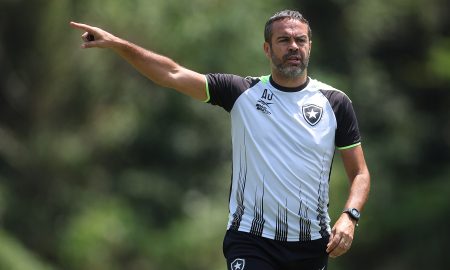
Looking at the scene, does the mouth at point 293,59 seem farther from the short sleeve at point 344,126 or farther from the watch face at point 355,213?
the watch face at point 355,213

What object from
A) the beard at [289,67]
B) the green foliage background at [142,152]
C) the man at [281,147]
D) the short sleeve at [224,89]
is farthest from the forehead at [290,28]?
the green foliage background at [142,152]

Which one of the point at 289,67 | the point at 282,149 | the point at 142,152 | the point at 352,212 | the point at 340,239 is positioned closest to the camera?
the point at 340,239

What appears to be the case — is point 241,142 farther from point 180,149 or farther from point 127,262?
point 180,149

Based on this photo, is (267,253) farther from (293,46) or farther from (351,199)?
(293,46)

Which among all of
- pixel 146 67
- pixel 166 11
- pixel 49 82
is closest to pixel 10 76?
pixel 49 82

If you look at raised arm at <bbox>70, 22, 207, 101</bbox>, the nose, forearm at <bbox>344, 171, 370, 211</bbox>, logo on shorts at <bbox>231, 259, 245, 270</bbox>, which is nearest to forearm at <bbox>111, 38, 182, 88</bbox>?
raised arm at <bbox>70, 22, 207, 101</bbox>

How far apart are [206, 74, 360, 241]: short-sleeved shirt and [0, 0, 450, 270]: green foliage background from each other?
13.0m

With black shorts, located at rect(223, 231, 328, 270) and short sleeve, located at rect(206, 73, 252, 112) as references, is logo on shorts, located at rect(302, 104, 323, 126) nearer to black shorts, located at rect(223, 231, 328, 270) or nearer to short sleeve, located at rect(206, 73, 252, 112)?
short sleeve, located at rect(206, 73, 252, 112)

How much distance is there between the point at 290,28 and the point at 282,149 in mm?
810

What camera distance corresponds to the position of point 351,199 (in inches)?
339

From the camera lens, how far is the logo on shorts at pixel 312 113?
28.4ft

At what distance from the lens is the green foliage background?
2258cm

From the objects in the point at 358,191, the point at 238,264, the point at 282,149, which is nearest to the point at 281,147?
the point at 282,149

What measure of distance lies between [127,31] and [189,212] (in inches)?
134
